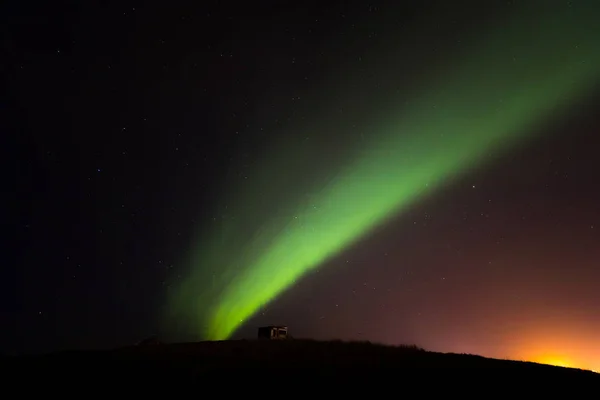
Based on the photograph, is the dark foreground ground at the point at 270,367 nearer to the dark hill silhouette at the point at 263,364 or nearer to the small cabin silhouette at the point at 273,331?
the dark hill silhouette at the point at 263,364

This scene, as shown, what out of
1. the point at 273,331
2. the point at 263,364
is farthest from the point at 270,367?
the point at 273,331

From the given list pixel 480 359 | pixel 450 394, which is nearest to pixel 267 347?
pixel 480 359

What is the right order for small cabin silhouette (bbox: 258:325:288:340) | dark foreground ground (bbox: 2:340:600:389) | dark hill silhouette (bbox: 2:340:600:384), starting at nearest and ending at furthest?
dark foreground ground (bbox: 2:340:600:389), dark hill silhouette (bbox: 2:340:600:384), small cabin silhouette (bbox: 258:325:288:340)

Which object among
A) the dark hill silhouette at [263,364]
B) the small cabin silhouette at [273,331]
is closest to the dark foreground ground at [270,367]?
the dark hill silhouette at [263,364]

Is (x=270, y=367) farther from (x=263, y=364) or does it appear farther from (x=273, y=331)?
(x=273, y=331)

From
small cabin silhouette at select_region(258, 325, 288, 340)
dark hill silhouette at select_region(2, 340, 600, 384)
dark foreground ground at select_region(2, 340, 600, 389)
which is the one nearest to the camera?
dark foreground ground at select_region(2, 340, 600, 389)

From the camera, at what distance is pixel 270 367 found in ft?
49.3

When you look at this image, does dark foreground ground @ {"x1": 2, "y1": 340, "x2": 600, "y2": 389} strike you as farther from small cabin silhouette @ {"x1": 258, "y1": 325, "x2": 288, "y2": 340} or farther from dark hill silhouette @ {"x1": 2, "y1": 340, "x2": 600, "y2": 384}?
small cabin silhouette @ {"x1": 258, "y1": 325, "x2": 288, "y2": 340}

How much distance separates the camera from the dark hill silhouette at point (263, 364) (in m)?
14.2

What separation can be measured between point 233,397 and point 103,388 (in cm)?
361

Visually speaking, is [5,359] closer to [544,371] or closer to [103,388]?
[103,388]

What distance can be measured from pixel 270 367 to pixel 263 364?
2.17 ft

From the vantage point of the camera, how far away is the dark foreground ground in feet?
45.5

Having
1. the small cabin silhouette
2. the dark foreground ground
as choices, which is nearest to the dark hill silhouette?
the dark foreground ground
